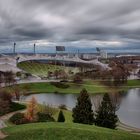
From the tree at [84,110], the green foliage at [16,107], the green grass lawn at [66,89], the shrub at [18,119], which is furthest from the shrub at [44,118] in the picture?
the green grass lawn at [66,89]

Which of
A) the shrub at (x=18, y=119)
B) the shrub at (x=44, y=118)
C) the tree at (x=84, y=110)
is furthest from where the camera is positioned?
the shrub at (x=44, y=118)

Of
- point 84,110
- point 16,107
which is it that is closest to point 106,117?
point 84,110

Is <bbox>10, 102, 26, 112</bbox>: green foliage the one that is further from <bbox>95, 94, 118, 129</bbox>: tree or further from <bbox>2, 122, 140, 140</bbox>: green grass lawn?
<bbox>2, 122, 140, 140</bbox>: green grass lawn

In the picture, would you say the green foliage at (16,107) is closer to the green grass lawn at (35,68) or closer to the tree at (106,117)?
the tree at (106,117)

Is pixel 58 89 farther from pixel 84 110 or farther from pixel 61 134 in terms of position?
pixel 61 134

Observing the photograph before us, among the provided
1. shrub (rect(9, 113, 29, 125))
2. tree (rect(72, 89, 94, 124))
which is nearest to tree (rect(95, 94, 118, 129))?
tree (rect(72, 89, 94, 124))

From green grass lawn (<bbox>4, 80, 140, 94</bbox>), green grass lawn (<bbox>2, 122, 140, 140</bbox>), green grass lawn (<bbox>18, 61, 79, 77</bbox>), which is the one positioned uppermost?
green grass lawn (<bbox>18, 61, 79, 77</bbox>)

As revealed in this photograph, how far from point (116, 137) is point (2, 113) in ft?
82.3

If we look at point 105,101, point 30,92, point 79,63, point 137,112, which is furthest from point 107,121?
point 79,63

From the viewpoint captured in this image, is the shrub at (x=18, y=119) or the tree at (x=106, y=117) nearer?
the tree at (x=106, y=117)

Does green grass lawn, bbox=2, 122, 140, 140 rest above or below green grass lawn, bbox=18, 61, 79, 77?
below

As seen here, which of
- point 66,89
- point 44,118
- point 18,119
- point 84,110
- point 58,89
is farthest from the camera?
A: point 58,89

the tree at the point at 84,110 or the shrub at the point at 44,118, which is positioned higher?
the tree at the point at 84,110

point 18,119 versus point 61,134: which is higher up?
point 61,134
